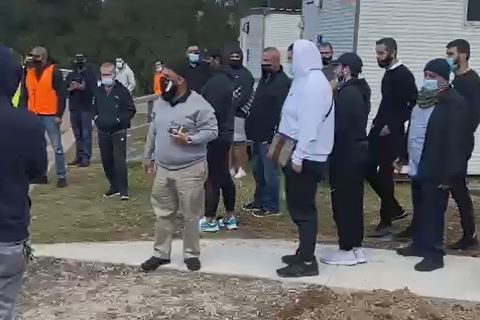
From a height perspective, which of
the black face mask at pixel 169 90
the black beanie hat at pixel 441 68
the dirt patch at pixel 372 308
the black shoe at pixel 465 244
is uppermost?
the black beanie hat at pixel 441 68

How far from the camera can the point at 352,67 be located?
21.5 ft

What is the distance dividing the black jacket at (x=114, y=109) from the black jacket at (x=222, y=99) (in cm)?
193

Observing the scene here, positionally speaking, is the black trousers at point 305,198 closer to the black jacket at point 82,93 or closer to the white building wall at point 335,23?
the white building wall at point 335,23

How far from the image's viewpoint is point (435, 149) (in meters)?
6.34

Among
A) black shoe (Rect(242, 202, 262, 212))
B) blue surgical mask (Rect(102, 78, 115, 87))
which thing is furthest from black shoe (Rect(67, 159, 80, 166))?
black shoe (Rect(242, 202, 262, 212))

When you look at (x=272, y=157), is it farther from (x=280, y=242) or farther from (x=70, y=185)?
(x=70, y=185)

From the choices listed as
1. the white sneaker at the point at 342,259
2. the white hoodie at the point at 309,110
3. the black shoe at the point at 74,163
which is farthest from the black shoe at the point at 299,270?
the black shoe at the point at 74,163

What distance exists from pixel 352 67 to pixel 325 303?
203 centimetres

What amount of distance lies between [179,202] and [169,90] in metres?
0.88

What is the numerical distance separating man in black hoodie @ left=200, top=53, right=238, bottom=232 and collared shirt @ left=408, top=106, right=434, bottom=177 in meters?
1.82

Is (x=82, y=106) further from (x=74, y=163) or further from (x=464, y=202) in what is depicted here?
(x=464, y=202)

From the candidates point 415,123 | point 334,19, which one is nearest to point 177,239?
A: point 415,123

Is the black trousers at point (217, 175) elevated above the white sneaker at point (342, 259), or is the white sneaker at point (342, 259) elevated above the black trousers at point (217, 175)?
the black trousers at point (217, 175)

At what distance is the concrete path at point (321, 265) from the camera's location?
240 inches
